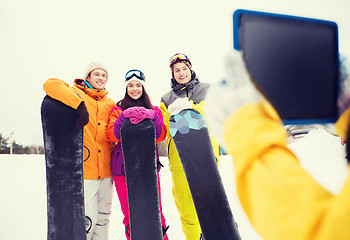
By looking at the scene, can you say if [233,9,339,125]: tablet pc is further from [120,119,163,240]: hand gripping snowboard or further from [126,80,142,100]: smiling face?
[126,80,142,100]: smiling face

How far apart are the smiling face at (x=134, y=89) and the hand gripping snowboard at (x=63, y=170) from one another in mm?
687

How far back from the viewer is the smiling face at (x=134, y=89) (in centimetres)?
230

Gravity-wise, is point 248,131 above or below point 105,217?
above

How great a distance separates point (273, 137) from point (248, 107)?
0.24ft

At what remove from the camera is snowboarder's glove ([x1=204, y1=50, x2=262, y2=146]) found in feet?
1.40

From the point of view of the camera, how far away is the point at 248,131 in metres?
0.38

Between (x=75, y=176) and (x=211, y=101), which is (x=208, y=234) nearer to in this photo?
(x=75, y=176)

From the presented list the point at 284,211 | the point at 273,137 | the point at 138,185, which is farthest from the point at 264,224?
the point at 138,185

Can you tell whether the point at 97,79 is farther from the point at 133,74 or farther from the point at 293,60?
the point at 293,60

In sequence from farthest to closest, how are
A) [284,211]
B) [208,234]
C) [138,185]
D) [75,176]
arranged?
[138,185], [75,176], [208,234], [284,211]

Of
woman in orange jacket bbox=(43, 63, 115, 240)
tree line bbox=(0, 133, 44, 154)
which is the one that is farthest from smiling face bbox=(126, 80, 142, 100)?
tree line bbox=(0, 133, 44, 154)

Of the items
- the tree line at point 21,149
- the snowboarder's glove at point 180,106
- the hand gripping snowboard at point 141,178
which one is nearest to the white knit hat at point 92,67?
the hand gripping snowboard at point 141,178

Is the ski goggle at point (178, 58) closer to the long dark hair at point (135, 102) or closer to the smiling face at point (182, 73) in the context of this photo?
the smiling face at point (182, 73)

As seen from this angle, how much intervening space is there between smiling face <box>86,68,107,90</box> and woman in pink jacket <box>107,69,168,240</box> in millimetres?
256
